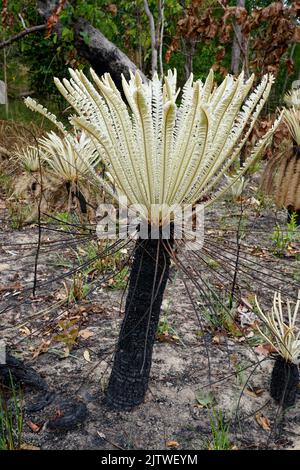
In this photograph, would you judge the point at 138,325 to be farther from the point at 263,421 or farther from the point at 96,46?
the point at 96,46

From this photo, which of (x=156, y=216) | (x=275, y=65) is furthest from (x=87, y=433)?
(x=275, y=65)

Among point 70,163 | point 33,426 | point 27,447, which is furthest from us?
point 70,163

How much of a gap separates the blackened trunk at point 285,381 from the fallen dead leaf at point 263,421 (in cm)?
9

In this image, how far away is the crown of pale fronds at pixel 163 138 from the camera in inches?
47.3

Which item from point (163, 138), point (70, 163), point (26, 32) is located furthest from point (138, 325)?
point (26, 32)

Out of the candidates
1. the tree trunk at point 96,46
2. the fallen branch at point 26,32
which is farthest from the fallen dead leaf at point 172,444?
the fallen branch at point 26,32

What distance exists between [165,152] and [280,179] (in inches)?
112

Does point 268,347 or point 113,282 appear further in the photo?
point 113,282

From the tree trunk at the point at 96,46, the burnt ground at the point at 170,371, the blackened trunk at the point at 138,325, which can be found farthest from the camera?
the tree trunk at the point at 96,46

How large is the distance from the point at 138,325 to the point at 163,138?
660 millimetres

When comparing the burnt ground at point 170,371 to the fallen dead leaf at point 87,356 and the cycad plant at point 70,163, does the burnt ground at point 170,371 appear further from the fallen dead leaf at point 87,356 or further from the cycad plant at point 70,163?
the cycad plant at point 70,163

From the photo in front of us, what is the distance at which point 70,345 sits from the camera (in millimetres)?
2080

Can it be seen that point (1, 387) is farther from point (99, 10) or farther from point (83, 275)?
point (99, 10)

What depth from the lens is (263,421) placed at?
1684 millimetres
